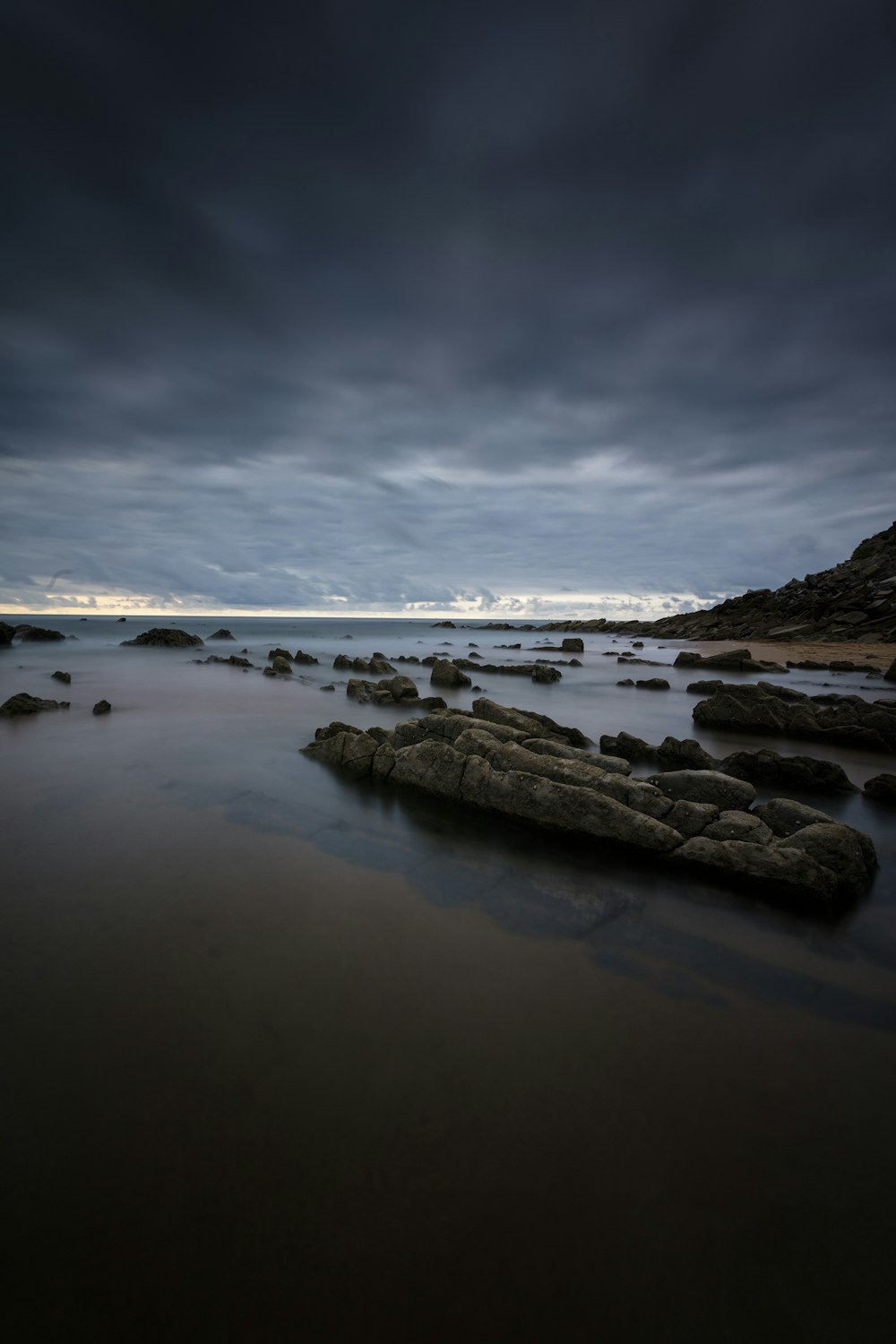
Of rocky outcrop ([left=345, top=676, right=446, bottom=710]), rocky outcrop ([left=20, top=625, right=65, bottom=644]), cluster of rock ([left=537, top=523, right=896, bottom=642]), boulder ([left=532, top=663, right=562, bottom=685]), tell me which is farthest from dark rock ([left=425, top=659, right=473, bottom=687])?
rocky outcrop ([left=20, top=625, right=65, bottom=644])

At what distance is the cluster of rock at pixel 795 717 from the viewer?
1205 cm

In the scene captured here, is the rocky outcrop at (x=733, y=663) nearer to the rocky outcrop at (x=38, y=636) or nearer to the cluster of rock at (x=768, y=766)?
the cluster of rock at (x=768, y=766)

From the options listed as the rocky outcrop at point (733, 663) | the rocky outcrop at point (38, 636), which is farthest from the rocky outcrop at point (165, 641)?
the rocky outcrop at point (733, 663)

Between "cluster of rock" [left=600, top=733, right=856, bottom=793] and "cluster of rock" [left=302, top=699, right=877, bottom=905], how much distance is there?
1.98 m

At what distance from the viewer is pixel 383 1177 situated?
266 centimetres

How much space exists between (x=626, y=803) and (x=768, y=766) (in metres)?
4.17

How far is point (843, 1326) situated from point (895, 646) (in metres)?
42.2

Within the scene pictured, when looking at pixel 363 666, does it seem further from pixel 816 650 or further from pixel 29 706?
pixel 816 650

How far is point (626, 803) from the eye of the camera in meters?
6.89

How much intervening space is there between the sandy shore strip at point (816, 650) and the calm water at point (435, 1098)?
30.4 m

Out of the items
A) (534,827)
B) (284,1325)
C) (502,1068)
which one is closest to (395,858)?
(534,827)

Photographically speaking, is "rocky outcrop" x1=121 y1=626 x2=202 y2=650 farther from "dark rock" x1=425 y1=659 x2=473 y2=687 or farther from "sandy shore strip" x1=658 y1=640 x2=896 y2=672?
"sandy shore strip" x1=658 y1=640 x2=896 y2=672

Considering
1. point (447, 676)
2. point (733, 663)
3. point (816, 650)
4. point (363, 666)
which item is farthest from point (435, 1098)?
point (816, 650)

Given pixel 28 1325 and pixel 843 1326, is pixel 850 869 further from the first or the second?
pixel 28 1325
